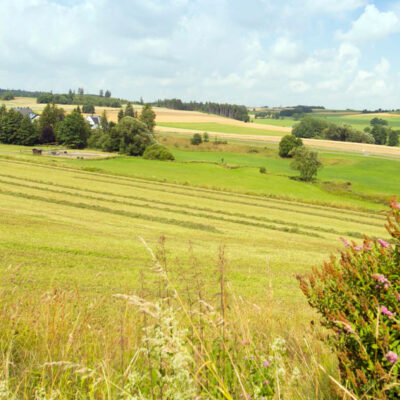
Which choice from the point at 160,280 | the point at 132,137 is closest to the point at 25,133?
the point at 132,137

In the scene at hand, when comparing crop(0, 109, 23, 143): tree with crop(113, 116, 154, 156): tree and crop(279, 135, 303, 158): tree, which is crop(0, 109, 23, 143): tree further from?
crop(279, 135, 303, 158): tree

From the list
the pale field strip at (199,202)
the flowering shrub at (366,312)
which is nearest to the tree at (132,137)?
the pale field strip at (199,202)

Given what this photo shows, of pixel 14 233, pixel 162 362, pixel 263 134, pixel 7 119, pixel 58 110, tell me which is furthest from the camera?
pixel 263 134

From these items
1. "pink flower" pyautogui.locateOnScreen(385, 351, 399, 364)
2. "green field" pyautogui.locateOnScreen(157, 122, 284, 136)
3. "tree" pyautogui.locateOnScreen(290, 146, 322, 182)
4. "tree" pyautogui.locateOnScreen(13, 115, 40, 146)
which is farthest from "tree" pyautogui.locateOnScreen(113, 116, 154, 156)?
"pink flower" pyautogui.locateOnScreen(385, 351, 399, 364)

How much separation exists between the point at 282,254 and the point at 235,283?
7.50 meters

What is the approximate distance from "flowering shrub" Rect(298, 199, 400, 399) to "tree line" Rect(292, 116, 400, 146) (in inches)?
5501

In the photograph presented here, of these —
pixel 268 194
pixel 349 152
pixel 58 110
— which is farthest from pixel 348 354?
pixel 58 110

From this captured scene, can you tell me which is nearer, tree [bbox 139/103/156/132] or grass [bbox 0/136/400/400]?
grass [bbox 0/136/400/400]

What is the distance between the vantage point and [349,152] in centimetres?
10869

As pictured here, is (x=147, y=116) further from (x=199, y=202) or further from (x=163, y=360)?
(x=163, y=360)

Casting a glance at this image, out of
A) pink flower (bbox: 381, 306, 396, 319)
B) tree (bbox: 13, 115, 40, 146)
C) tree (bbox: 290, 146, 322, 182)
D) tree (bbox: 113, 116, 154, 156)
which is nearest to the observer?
pink flower (bbox: 381, 306, 396, 319)

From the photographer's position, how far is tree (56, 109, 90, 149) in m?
104

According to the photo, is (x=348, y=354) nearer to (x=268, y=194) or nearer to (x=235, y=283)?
(x=235, y=283)

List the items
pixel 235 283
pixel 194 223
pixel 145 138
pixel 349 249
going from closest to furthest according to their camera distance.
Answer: pixel 349 249, pixel 235 283, pixel 194 223, pixel 145 138
